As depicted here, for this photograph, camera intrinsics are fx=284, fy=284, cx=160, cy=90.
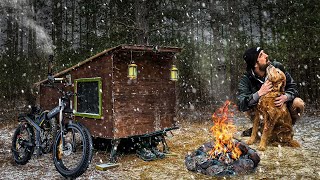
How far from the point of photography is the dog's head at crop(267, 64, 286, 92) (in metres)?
5.85

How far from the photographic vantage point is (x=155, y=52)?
6570 millimetres

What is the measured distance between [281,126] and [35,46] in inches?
1038

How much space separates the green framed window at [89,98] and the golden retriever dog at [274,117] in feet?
11.8

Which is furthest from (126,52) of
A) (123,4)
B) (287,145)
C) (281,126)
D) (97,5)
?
(123,4)

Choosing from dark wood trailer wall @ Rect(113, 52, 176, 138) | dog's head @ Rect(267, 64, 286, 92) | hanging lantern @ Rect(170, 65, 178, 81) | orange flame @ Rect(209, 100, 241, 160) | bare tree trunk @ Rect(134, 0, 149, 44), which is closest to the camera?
orange flame @ Rect(209, 100, 241, 160)

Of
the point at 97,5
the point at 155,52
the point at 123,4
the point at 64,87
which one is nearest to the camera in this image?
the point at 155,52

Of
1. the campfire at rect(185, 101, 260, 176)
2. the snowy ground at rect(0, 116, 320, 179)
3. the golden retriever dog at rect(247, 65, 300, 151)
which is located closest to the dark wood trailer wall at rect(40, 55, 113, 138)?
the snowy ground at rect(0, 116, 320, 179)

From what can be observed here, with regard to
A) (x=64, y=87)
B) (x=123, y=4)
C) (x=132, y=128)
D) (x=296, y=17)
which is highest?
(x=123, y=4)

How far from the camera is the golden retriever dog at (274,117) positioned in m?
5.93

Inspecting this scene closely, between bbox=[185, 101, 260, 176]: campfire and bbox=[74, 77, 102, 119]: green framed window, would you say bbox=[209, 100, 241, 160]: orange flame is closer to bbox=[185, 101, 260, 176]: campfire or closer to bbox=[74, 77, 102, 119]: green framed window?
bbox=[185, 101, 260, 176]: campfire

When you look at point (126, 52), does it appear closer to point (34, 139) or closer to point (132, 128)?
point (132, 128)

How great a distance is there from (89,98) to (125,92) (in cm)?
112

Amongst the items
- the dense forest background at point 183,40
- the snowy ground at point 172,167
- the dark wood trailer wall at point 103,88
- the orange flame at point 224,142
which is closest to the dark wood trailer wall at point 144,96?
the dark wood trailer wall at point 103,88

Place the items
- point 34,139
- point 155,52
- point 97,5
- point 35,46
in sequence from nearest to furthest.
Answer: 1. point 34,139
2. point 155,52
3. point 97,5
4. point 35,46
